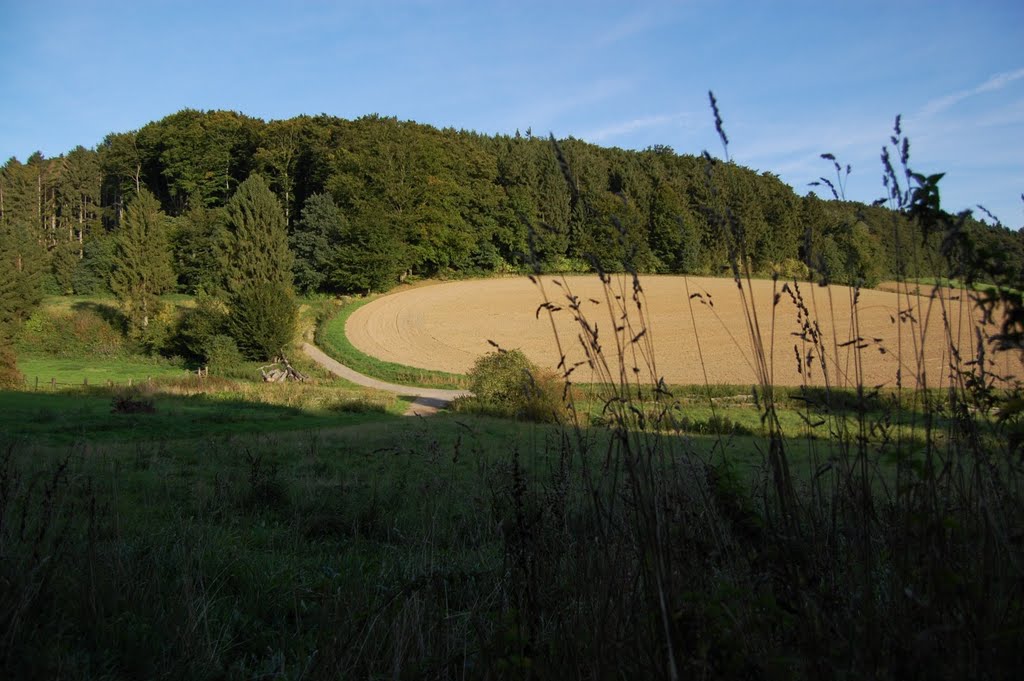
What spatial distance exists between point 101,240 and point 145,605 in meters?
73.4

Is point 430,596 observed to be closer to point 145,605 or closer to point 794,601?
point 145,605

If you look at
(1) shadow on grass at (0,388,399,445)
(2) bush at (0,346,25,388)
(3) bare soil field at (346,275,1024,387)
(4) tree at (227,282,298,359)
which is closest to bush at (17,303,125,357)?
(4) tree at (227,282,298,359)

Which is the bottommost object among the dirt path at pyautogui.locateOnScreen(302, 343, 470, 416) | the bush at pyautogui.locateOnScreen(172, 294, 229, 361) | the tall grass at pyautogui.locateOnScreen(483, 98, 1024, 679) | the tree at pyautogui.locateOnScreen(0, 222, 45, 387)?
the dirt path at pyautogui.locateOnScreen(302, 343, 470, 416)

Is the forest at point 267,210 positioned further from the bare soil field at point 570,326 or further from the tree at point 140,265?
the bare soil field at point 570,326

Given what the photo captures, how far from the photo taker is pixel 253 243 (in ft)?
153

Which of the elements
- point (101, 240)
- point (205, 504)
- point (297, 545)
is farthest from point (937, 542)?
point (101, 240)

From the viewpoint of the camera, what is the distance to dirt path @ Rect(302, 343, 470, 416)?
3272cm

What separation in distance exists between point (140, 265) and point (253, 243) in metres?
8.95

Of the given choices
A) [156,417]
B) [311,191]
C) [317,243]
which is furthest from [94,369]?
[311,191]

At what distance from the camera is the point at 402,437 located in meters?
14.1

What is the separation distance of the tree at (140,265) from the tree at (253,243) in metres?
5.60

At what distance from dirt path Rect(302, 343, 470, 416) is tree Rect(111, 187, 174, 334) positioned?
11575mm

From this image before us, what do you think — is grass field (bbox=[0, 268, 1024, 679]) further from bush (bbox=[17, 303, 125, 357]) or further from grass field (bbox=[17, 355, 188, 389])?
bush (bbox=[17, 303, 125, 357])

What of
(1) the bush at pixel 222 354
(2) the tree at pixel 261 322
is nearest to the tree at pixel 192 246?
(2) the tree at pixel 261 322
